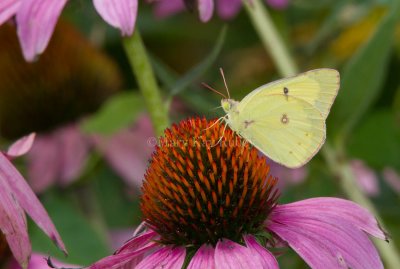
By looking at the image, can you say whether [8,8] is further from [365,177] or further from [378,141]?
[365,177]

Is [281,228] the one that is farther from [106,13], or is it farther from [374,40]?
[374,40]

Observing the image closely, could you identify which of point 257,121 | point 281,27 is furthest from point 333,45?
point 257,121

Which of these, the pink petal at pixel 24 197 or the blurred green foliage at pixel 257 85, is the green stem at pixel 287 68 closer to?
the blurred green foliage at pixel 257 85

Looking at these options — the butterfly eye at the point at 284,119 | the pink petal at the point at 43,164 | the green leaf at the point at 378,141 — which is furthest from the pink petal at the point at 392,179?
the butterfly eye at the point at 284,119

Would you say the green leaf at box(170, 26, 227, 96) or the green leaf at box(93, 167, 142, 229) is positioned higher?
the green leaf at box(170, 26, 227, 96)

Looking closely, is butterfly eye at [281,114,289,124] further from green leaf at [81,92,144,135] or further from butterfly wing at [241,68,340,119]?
green leaf at [81,92,144,135]

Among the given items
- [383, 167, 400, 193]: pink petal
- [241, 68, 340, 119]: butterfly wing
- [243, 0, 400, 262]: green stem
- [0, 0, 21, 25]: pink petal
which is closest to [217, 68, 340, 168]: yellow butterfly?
[241, 68, 340, 119]: butterfly wing

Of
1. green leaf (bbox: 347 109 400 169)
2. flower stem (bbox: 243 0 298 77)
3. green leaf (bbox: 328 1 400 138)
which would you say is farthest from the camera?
green leaf (bbox: 347 109 400 169)

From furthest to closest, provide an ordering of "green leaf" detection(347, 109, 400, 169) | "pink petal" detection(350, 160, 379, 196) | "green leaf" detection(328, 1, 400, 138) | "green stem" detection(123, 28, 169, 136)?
"pink petal" detection(350, 160, 379, 196)
"green leaf" detection(347, 109, 400, 169)
"green leaf" detection(328, 1, 400, 138)
"green stem" detection(123, 28, 169, 136)
